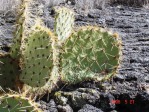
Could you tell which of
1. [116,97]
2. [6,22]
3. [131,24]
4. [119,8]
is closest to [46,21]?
[6,22]

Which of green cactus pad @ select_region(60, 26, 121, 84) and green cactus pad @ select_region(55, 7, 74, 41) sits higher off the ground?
green cactus pad @ select_region(55, 7, 74, 41)

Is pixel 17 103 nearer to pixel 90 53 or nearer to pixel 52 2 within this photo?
pixel 90 53

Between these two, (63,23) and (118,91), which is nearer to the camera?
(63,23)

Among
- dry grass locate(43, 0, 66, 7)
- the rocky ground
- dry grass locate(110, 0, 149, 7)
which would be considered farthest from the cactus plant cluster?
dry grass locate(110, 0, 149, 7)

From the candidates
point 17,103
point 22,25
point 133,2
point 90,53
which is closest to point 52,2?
point 133,2

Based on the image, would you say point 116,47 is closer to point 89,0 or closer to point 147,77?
point 147,77

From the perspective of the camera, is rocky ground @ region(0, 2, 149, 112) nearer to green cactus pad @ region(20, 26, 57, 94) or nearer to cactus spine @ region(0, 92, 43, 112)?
green cactus pad @ region(20, 26, 57, 94)

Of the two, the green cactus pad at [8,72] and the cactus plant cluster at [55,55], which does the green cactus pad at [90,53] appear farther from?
the green cactus pad at [8,72]
